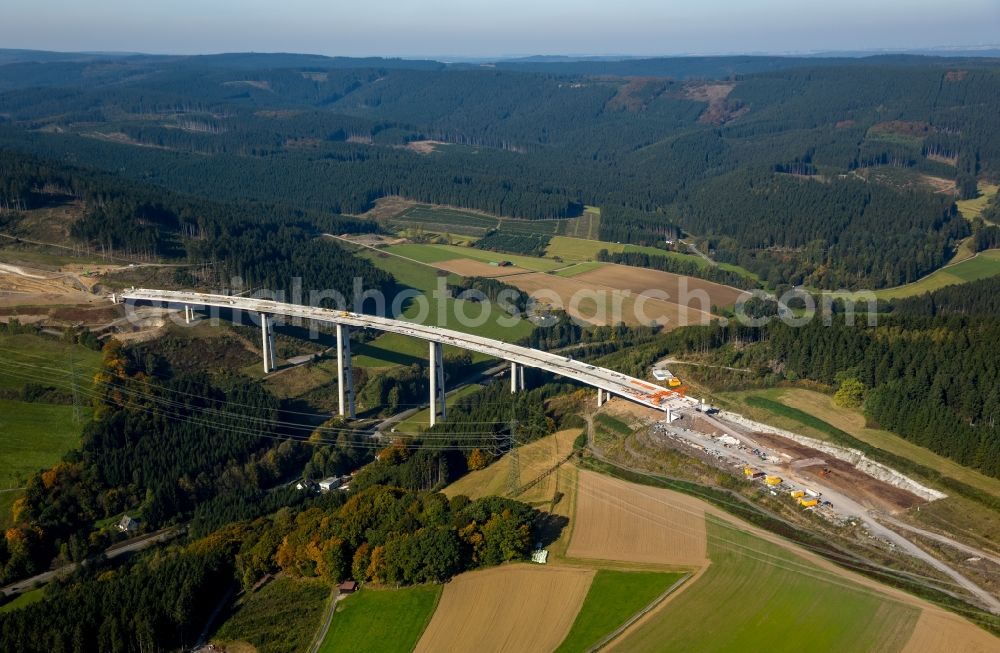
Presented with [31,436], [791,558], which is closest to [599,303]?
[31,436]

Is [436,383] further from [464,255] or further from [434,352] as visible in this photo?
[464,255]

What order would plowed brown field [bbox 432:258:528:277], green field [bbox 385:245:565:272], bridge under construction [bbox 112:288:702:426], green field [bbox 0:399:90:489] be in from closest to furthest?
green field [bbox 0:399:90:489] < bridge under construction [bbox 112:288:702:426] < plowed brown field [bbox 432:258:528:277] < green field [bbox 385:245:565:272]

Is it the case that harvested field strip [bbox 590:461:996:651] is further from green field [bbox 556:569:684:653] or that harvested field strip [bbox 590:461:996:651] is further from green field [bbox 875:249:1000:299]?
green field [bbox 875:249:1000:299]

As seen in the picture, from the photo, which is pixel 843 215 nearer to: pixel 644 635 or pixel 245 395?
pixel 245 395

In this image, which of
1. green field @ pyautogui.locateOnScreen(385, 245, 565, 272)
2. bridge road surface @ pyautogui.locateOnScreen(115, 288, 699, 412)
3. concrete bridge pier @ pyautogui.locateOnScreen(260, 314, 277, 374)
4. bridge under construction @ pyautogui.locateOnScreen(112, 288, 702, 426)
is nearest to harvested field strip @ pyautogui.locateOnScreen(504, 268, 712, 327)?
green field @ pyautogui.locateOnScreen(385, 245, 565, 272)

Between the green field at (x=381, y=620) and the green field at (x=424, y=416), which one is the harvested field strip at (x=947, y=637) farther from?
the green field at (x=424, y=416)

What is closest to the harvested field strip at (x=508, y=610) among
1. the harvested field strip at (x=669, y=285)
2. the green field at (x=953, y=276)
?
the harvested field strip at (x=669, y=285)

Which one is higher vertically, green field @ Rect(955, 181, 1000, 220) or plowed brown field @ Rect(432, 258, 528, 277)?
green field @ Rect(955, 181, 1000, 220)
